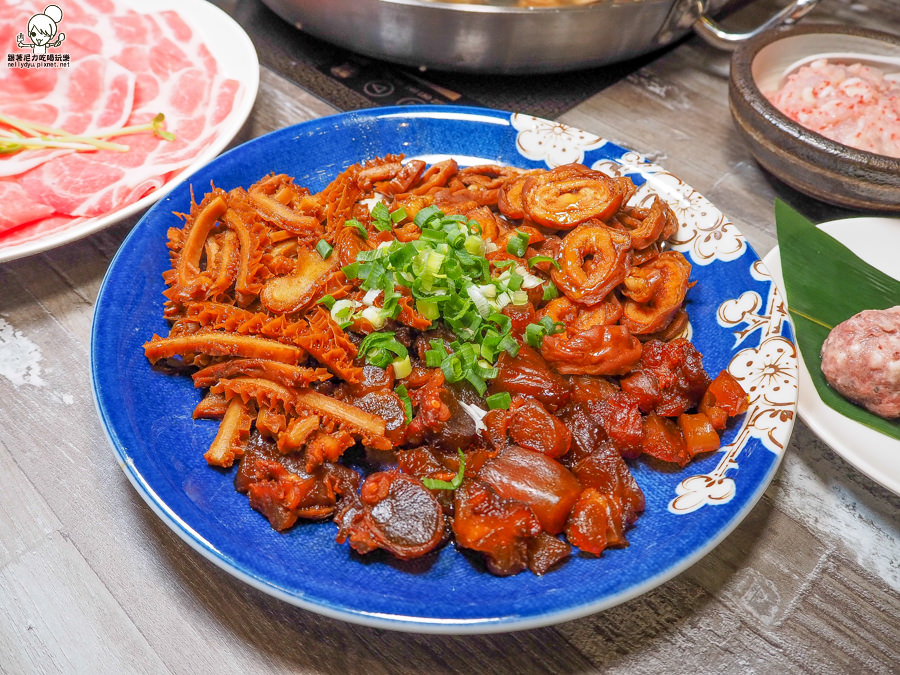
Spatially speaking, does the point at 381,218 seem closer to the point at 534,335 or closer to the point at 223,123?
the point at 534,335

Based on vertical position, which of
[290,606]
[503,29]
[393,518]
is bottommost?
[290,606]

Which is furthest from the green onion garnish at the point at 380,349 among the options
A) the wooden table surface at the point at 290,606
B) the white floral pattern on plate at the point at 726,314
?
the white floral pattern on plate at the point at 726,314

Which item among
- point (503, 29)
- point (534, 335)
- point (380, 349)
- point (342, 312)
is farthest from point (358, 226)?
point (503, 29)

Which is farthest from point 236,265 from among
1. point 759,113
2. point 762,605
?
point 759,113

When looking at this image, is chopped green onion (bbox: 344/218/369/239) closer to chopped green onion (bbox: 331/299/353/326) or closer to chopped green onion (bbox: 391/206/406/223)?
chopped green onion (bbox: 391/206/406/223)

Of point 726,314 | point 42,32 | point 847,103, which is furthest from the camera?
point 42,32

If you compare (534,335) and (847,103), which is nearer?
(534,335)

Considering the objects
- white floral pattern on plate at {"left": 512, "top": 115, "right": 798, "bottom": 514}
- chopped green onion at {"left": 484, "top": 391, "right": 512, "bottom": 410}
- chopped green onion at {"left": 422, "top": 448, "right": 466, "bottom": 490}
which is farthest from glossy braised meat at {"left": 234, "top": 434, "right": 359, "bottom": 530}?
white floral pattern on plate at {"left": 512, "top": 115, "right": 798, "bottom": 514}
